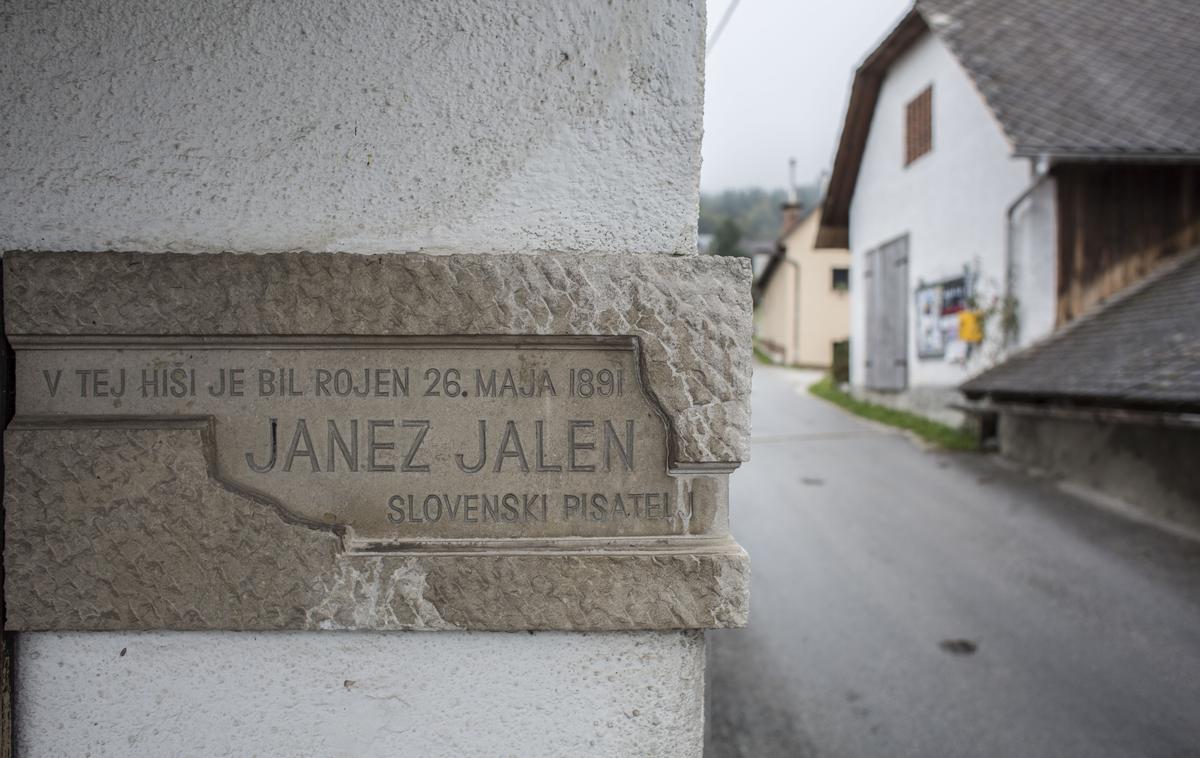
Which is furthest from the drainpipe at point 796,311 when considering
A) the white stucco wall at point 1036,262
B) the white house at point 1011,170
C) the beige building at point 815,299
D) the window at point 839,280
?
the white stucco wall at point 1036,262

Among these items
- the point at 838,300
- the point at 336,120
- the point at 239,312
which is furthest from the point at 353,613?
the point at 838,300

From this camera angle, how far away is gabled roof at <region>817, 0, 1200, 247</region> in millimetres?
8422

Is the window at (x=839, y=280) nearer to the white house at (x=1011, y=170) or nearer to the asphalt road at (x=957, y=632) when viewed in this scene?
the white house at (x=1011, y=170)

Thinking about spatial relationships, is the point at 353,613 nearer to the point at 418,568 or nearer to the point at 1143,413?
the point at 418,568

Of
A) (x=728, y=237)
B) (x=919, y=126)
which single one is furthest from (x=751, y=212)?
(x=919, y=126)

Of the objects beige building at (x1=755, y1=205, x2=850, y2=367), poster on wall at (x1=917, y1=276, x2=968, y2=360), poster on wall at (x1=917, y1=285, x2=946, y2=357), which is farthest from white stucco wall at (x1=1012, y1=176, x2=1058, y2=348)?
beige building at (x1=755, y1=205, x2=850, y2=367)

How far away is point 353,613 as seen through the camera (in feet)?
4.85

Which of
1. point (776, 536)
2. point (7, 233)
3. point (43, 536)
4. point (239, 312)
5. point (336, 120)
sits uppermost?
point (336, 120)

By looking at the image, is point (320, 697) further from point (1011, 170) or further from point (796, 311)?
point (796, 311)

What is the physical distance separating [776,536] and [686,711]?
4.96 m

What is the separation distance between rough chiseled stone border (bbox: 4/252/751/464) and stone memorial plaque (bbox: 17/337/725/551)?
0.15ft

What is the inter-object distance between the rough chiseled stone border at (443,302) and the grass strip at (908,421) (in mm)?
9440

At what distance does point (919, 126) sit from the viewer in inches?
470

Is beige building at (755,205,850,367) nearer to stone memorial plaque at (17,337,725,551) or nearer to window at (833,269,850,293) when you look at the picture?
window at (833,269,850,293)
